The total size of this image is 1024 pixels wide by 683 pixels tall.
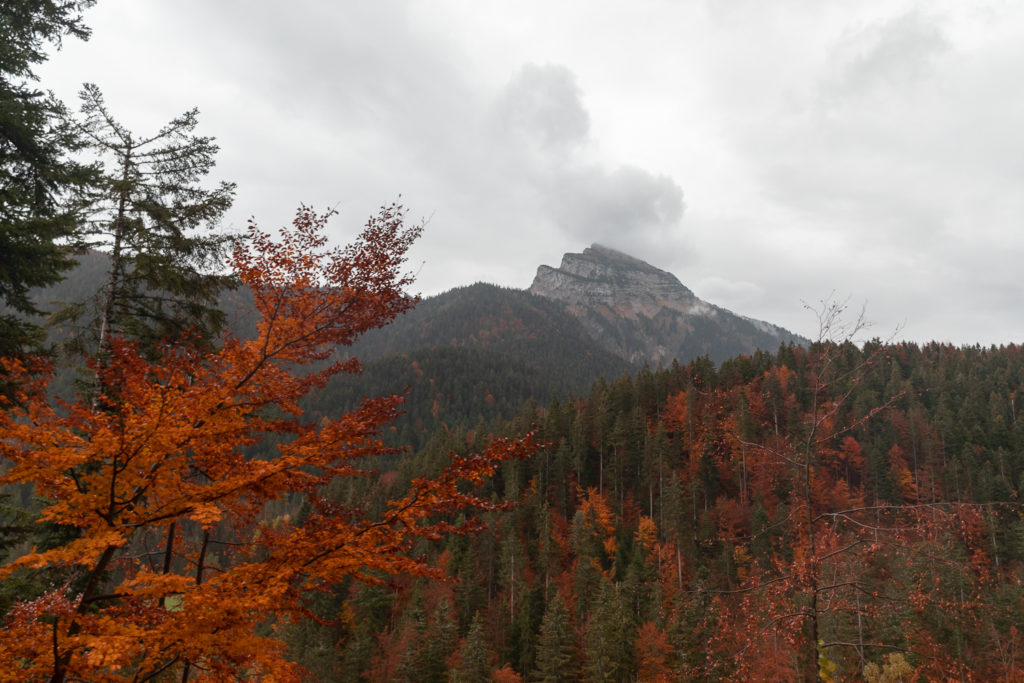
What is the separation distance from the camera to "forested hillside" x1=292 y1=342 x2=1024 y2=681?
16109 mm

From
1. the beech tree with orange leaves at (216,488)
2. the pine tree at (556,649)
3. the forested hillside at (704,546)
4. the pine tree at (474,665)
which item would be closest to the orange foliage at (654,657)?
the forested hillside at (704,546)

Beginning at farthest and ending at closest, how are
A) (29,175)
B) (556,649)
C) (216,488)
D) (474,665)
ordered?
(556,649) → (474,665) → (29,175) → (216,488)

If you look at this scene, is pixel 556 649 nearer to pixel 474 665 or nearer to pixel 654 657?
pixel 474 665

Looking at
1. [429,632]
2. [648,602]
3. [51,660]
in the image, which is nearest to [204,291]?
[51,660]

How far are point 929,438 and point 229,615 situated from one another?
92868mm

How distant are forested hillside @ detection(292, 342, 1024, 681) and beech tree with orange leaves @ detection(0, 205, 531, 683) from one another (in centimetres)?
188

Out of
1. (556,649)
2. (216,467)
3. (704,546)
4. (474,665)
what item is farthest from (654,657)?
(216,467)

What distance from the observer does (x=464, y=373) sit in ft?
582

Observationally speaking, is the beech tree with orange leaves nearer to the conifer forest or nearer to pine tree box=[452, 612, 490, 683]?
the conifer forest

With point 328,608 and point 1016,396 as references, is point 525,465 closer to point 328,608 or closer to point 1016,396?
point 328,608

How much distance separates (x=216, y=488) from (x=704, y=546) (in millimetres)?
58694

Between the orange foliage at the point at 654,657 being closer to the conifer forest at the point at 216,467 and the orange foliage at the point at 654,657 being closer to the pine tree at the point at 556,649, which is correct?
the conifer forest at the point at 216,467

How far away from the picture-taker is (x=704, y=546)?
2144 inches

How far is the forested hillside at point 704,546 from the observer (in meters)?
16.1
